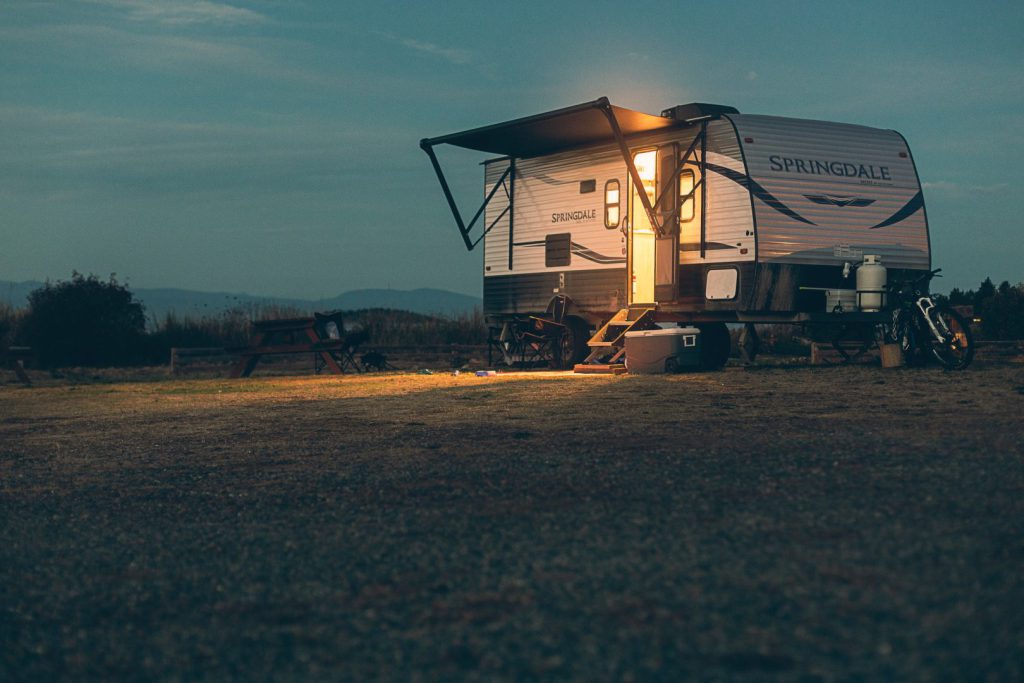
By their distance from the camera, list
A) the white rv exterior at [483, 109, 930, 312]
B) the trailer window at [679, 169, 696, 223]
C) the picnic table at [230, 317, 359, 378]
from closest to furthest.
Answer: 1. the white rv exterior at [483, 109, 930, 312]
2. the trailer window at [679, 169, 696, 223]
3. the picnic table at [230, 317, 359, 378]

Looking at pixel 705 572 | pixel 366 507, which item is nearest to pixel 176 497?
pixel 366 507

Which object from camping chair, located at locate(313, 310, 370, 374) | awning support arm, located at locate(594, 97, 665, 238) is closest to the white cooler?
awning support arm, located at locate(594, 97, 665, 238)

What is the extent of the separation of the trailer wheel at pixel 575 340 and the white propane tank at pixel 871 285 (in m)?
4.78

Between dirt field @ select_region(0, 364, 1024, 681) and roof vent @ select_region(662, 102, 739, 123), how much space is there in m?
7.36

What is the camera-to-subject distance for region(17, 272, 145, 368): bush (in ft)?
83.5

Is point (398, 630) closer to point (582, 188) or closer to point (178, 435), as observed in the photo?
point (178, 435)

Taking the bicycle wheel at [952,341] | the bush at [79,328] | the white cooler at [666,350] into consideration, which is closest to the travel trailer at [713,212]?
the white cooler at [666,350]

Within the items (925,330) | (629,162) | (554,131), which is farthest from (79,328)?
(925,330)

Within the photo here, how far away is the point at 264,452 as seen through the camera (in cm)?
748

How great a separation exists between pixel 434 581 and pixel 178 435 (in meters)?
5.77

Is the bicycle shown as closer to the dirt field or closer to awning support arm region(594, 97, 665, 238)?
awning support arm region(594, 97, 665, 238)

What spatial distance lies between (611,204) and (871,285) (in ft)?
14.1

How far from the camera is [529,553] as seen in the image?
399cm

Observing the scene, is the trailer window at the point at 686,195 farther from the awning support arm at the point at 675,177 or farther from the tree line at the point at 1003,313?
the tree line at the point at 1003,313
